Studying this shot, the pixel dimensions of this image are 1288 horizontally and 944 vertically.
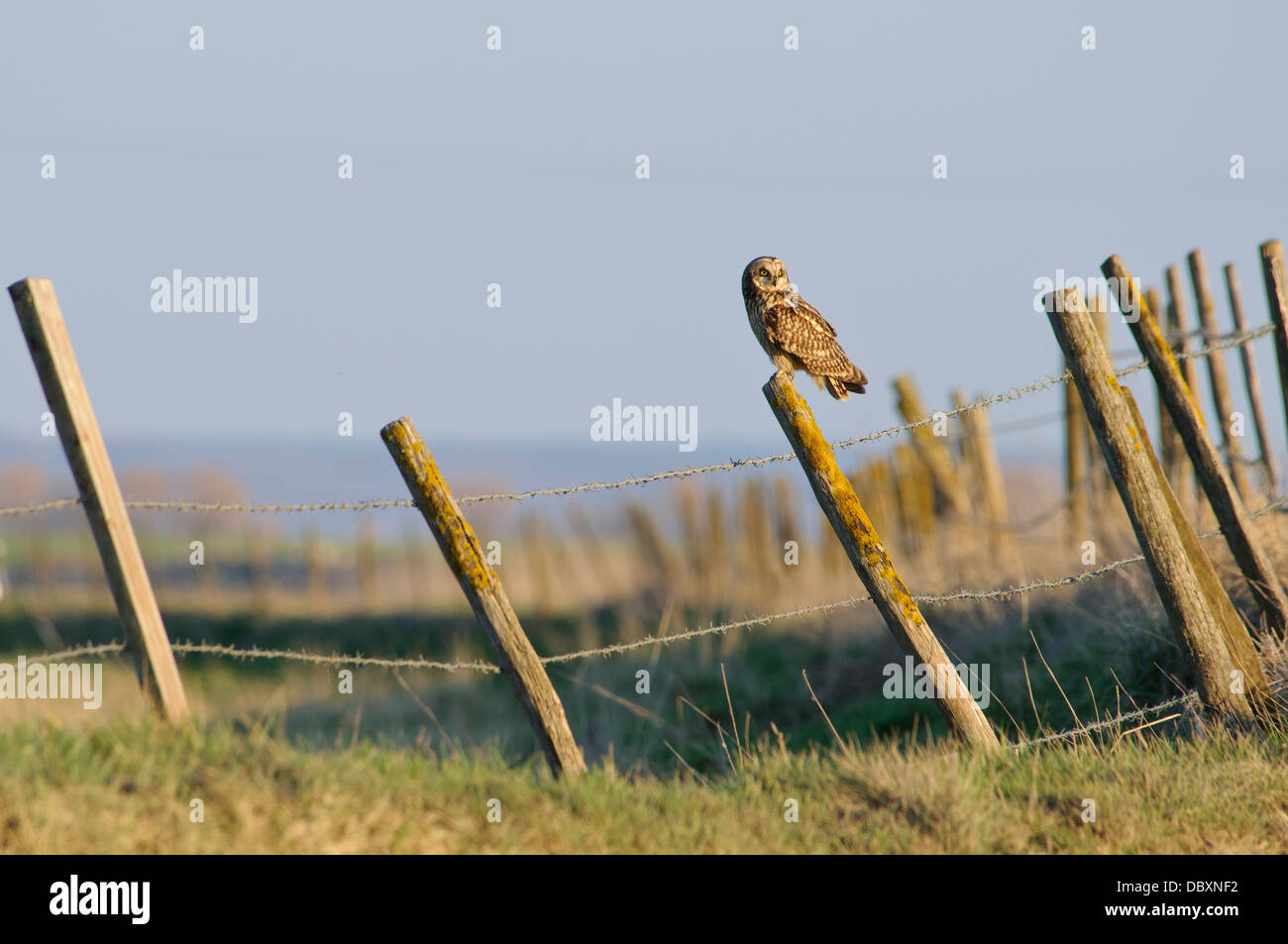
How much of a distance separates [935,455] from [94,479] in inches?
444

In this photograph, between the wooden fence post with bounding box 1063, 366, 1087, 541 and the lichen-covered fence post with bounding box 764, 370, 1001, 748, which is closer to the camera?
the lichen-covered fence post with bounding box 764, 370, 1001, 748

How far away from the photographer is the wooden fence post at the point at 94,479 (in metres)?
3.77

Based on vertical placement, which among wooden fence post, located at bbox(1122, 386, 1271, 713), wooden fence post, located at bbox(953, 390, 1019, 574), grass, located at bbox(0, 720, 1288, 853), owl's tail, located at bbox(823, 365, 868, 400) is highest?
wooden fence post, located at bbox(953, 390, 1019, 574)

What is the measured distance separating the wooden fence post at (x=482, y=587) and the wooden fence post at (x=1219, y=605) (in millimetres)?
2635

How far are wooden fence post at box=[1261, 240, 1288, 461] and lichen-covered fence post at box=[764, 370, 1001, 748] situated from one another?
272 cm

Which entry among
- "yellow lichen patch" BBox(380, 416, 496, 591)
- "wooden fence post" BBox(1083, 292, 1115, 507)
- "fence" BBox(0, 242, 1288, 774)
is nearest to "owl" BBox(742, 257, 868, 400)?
"fence" BBox(0, 242, 1288, 774)

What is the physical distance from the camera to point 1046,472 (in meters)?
13.6

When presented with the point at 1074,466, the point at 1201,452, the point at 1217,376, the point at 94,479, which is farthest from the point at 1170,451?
the point at 94,479

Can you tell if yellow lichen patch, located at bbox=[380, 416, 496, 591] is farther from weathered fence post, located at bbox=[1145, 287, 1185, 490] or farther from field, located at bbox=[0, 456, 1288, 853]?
weathered fence post, located at bbox=[1145, 287, 1185, 490]

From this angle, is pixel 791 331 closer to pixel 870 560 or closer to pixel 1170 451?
pixel 870 560

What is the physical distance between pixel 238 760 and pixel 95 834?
48cm

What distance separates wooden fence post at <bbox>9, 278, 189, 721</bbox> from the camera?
377cm
